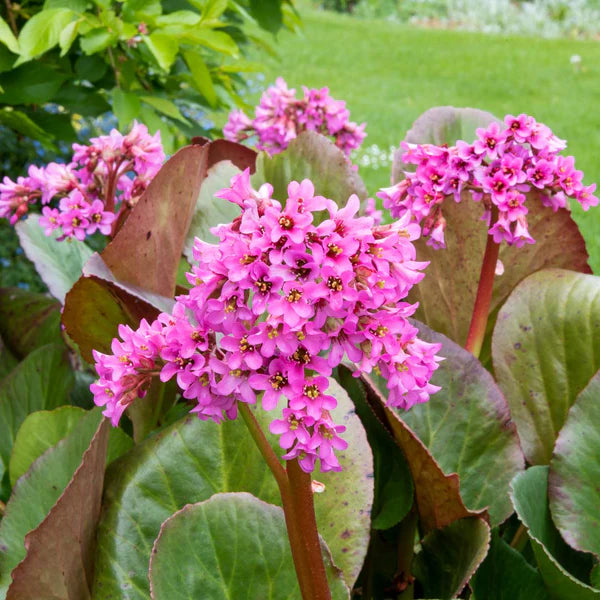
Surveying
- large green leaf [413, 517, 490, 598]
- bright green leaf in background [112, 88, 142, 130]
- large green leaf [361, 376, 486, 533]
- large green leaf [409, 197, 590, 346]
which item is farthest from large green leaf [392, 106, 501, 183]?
bright green leaf in background [112, 88, 142, 130]

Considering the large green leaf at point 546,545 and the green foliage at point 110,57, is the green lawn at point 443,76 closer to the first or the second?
the green foliage at point 110,57

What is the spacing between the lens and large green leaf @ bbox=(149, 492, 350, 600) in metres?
1.00

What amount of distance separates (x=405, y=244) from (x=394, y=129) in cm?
623

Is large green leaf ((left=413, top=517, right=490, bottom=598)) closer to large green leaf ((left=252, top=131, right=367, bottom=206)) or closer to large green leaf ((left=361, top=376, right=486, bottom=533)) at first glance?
large green leaf ((left=361, top=376, right=486, bottom=533))

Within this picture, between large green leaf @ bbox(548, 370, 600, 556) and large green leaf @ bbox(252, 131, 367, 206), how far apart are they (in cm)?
48

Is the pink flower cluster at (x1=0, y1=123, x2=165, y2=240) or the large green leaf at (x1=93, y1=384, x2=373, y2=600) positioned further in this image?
the pink flower cluster at (x1=0, y1=123, x2=165, y2=240)

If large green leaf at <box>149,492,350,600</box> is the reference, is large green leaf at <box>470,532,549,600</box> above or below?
below

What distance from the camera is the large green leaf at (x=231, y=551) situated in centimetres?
100

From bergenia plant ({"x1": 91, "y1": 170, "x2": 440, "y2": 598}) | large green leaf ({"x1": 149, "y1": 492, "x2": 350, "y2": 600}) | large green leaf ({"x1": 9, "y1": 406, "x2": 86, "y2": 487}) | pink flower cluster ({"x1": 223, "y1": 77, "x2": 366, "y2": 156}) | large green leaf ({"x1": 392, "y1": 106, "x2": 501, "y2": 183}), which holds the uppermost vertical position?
bergenia plant ({"x1": 91, "y1": 170, "x2": 440, "y2": 598})

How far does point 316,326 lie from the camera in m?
0.74

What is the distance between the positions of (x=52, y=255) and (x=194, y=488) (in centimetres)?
61

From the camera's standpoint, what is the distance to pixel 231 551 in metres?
1.01

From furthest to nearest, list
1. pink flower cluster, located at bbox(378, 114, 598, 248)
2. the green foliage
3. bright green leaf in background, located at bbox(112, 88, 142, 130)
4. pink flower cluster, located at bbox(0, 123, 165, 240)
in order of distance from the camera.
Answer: bright green leaf in background, located at bbox(112, 88, 142, 130)
the green foliage
pink flower cluster, located at bbox(0, 123, 165, 240)
pink flower cluster, located at bbox(378, 114, 598, 248)

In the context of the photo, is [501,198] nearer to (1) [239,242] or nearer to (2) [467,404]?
(2) [467,404]
